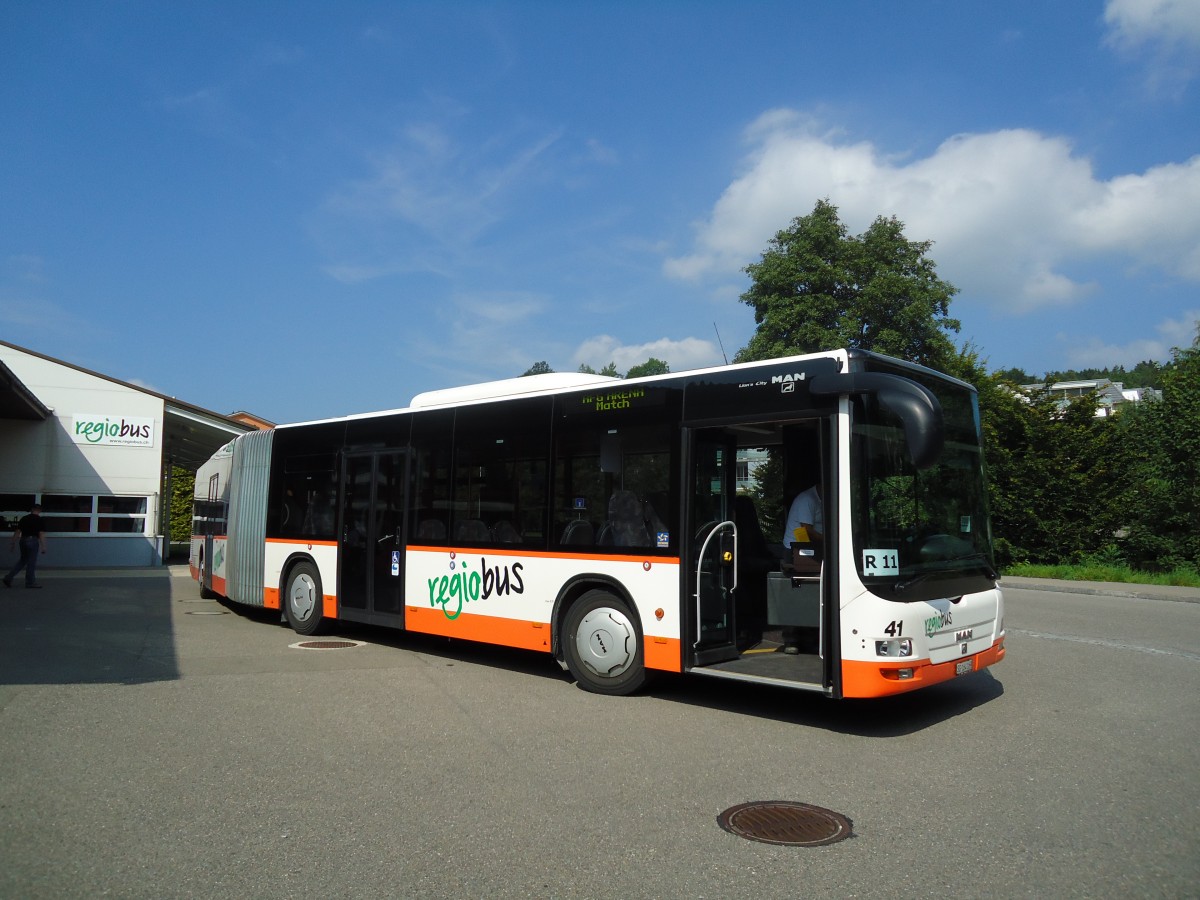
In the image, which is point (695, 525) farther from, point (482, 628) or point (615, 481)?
point (482, 628)

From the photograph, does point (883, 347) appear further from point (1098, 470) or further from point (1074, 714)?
point (1074, 714)

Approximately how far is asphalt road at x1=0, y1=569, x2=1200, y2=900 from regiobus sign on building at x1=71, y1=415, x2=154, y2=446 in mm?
20394

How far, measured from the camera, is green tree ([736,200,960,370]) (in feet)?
114

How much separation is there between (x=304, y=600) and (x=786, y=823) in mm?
9386

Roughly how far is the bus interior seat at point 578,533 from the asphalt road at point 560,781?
4.58ft

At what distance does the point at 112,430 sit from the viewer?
28.7 meters

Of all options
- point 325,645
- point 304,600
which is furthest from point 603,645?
point 304,600

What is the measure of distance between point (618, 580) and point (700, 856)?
158 inches

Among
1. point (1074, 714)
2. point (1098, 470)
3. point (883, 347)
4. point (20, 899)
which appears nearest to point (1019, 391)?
point (1098, 470)

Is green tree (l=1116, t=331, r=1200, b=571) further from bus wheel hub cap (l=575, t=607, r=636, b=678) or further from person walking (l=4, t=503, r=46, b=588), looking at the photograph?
person walking (l=4, t=503, r=46, b=588)

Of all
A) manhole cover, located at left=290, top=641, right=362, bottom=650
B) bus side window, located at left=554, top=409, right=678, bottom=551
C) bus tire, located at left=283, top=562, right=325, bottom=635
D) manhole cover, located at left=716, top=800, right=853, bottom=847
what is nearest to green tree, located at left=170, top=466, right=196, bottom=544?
bus tire, located at left=283, top=562, right=325, bottom=635

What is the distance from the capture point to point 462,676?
31.4 feet

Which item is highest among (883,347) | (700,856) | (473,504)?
(883,347)

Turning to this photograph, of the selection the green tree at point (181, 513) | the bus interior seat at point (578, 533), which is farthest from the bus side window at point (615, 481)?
the green tree at point (181, 513)
